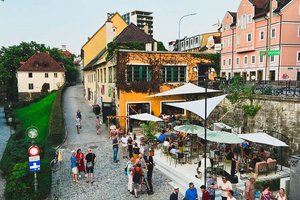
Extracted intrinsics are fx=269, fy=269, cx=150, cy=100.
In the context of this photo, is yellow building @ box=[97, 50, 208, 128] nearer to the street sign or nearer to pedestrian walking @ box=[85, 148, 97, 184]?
pedestrian walking @ box=[85, 148, 97, 184]

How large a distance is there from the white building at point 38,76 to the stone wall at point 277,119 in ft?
162

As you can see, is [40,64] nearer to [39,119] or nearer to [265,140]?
[39,119]

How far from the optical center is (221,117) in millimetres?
21031

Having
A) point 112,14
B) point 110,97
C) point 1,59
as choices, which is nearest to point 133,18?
point 1,59

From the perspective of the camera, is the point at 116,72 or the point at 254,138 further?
the point at 116,72

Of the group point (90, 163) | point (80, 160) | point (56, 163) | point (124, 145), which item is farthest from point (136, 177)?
point (56, 163)

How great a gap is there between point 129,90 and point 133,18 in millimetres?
121961

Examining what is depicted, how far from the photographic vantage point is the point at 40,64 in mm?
58906

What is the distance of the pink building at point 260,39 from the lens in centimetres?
3575

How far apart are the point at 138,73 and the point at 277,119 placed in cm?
1294

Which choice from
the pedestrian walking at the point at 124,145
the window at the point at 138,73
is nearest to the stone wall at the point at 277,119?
the pedestrian walking at the point at 124,145

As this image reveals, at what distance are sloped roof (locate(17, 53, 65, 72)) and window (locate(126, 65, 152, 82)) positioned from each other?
4052 centimetres

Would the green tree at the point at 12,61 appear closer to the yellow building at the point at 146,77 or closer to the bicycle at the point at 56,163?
the yellow building at the point at 146,77

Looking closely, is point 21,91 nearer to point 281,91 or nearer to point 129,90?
point 129,90
